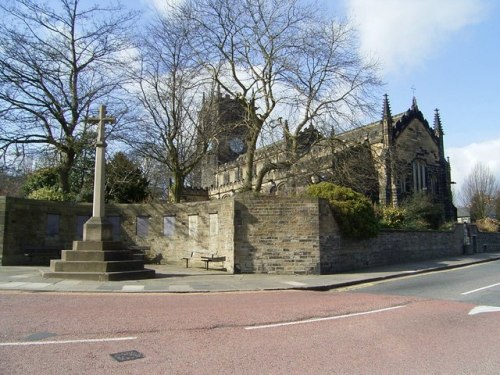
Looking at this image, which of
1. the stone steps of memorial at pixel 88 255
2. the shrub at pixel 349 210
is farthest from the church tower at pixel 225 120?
the stone steps of memorial at pixel 88 255

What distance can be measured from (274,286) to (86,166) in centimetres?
1866

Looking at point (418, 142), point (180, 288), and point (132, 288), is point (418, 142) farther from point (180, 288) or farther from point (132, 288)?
point (132, 288)

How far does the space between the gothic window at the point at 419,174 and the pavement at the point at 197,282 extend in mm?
34660

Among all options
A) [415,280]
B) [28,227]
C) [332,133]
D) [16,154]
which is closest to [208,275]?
[415,280]

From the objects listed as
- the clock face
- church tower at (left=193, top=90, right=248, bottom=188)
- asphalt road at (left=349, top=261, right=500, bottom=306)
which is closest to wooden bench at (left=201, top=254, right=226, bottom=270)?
asphalt road at (left=349, top=261, right=500, bottom=306)

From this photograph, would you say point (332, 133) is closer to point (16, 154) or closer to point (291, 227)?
point (291, 227)

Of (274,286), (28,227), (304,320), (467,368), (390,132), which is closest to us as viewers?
(467,368)

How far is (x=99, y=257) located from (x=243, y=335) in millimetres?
8584

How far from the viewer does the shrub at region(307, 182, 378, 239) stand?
60.1ft

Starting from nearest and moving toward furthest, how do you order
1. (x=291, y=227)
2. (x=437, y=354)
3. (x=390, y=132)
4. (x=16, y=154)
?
(x=437, y=354)
(x=291, y=227)
(x=16, y=154)
(x=390, y=132)

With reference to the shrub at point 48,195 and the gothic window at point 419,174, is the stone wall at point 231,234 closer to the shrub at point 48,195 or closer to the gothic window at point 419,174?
the shrub at point 48,195

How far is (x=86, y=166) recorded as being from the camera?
91.8 ft

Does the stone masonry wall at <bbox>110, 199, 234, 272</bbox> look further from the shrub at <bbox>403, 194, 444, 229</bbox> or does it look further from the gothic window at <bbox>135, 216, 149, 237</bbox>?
the shrub at <bbox>403, 194, 444, 229</bbox>

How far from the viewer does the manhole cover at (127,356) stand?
5.59 meters
